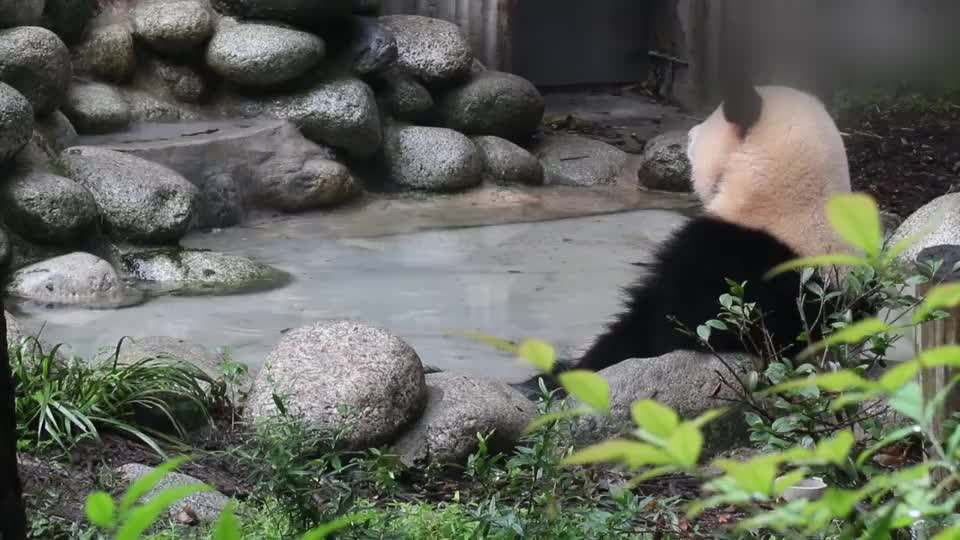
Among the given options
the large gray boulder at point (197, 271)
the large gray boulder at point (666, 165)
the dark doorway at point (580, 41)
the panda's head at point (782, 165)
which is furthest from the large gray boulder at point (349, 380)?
the dark doorway at point (580, 41)

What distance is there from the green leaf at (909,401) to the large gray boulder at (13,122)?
513 cm

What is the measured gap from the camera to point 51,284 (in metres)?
5.11

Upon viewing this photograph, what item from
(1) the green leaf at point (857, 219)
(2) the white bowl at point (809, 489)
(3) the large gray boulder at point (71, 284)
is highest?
(1) the green leaf at point (857, 219)

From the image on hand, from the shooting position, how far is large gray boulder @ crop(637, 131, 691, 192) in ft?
25.5

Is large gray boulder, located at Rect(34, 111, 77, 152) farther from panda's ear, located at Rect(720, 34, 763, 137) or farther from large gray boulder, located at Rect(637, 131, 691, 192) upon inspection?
panda's ear, located at Rect(720, 34, 763, 137)

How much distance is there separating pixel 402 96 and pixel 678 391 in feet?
16.4

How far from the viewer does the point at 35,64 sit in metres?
5.90

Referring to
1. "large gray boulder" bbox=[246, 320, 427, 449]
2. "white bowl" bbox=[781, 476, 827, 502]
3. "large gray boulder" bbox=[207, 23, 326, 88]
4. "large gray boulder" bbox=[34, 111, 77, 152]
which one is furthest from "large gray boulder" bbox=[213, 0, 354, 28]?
"white bowl" bbox=[781, 476, 827, 502]

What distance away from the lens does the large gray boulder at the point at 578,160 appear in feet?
26.9

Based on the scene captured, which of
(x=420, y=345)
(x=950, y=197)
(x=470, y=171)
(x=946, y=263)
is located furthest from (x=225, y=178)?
(x=946, y=263)

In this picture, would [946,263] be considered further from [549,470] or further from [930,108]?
[930,108]

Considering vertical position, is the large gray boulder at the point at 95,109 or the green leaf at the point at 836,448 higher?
the green leaf at the point at 836,448

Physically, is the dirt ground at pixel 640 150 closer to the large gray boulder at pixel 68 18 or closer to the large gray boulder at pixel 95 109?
the large gray boulder at pixel 95 109

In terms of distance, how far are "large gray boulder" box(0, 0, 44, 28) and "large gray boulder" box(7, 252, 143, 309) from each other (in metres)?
1.59
